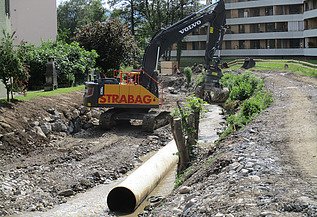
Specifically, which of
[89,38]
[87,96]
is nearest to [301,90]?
[87,96]

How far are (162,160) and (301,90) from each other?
11617mm

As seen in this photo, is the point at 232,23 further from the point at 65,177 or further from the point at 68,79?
the point at 65,177

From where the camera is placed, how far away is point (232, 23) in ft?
261

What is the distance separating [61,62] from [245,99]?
1256 centimetres

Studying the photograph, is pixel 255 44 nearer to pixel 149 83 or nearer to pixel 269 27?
pixel 269 27

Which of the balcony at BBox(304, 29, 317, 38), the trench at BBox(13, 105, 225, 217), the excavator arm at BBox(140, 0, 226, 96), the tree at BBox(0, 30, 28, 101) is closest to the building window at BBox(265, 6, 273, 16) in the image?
the balcony at BBox(304, 29, 317, 38)

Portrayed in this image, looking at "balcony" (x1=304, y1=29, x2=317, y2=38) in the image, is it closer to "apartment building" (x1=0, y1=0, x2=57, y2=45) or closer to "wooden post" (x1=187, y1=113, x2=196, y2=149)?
"apartment building" (x1=0, y1=0, x2=57, y2=45)

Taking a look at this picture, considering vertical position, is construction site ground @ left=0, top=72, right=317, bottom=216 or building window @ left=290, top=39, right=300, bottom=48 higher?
building window @ left=290, top=39, right=300, bottom=48

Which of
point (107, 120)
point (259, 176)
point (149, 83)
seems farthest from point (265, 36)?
point (259, 176)

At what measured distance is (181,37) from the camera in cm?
2353

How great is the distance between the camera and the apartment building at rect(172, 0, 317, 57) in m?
71.2

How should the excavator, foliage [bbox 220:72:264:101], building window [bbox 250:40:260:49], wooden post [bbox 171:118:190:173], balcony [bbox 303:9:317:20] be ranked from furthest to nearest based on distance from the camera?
building window [bbox 250:40:260:49] < balcony [bbox 303:9:317:20] < foliage [bbox 220:72:264:101] < the excavator < wooden post [bbox 171:118:190:173]

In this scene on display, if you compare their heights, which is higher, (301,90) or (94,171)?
(301,90)

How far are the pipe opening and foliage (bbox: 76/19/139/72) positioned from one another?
90.8 feet
